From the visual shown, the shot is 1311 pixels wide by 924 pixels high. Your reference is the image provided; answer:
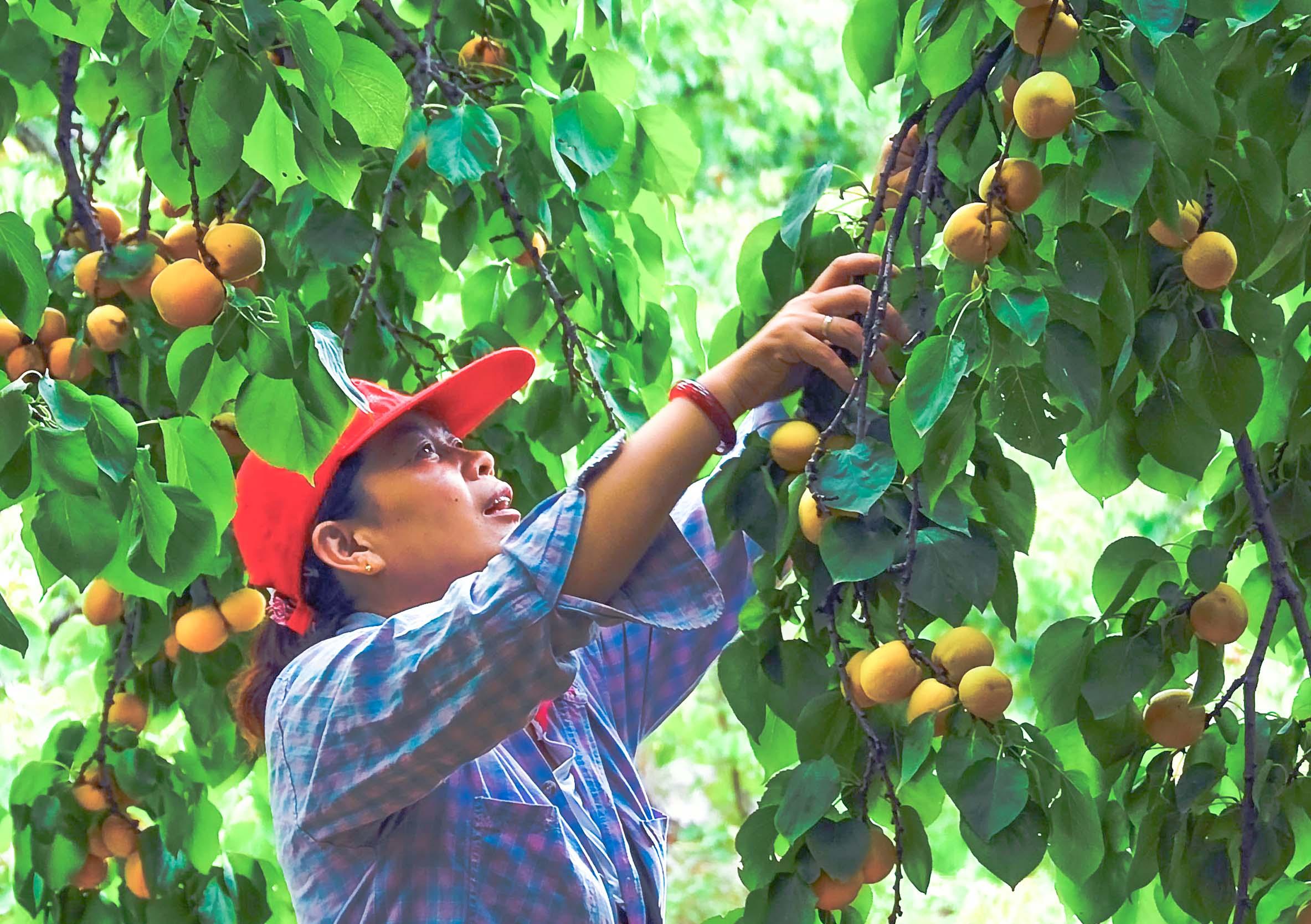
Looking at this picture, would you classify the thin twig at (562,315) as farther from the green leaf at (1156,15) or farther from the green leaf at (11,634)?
the green leaf at (1156,15)

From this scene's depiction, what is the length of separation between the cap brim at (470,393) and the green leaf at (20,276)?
0.33 metres

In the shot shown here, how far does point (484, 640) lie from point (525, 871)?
270 mm

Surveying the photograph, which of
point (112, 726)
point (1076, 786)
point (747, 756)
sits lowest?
point (747, 756)

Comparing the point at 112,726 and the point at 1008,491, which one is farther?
the point at 112,726

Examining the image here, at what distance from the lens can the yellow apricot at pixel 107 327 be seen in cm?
150

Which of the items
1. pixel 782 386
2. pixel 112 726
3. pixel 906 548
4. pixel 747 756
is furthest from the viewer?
pixel 747 756

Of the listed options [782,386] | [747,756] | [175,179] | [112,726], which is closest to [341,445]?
[175,179]

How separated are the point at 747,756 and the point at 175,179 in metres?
2.86

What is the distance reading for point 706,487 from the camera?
0.91m

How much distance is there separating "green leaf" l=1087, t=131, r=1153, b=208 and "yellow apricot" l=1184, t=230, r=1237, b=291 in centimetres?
7

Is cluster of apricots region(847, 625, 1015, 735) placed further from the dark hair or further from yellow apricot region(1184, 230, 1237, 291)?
the dark hair

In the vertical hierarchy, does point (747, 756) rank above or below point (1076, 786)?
below

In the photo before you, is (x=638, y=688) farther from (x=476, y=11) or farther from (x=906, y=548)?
(x=476, y=11)

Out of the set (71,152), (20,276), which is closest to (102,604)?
(71,152)
